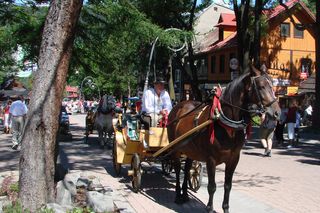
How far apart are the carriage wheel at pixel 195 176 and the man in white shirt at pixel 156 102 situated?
122cm

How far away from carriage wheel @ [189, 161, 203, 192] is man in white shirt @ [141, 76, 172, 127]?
1.22 m

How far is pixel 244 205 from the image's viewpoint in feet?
25.8

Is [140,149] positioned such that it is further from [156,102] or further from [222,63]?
[222,63]

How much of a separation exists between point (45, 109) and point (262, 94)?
10.1 ft

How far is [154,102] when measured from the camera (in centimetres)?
961

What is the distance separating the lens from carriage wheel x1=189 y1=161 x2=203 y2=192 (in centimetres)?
884

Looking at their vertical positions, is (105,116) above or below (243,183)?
above

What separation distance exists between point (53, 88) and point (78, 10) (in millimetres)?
1204

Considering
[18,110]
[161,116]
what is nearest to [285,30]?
[18,110]

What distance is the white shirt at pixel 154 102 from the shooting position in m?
9.52

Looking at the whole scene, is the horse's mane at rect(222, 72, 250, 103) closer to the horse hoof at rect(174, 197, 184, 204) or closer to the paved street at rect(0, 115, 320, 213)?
the paved street at rect(0, 115, 320, 213)

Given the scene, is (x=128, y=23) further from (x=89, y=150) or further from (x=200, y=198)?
(x=200, y=198)

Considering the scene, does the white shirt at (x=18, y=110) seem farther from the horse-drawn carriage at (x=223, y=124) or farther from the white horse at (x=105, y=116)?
the horse-drawn carriage at (x=223, y=124)

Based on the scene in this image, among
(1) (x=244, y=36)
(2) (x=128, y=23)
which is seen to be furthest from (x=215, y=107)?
(1) (x=244, y=36)
